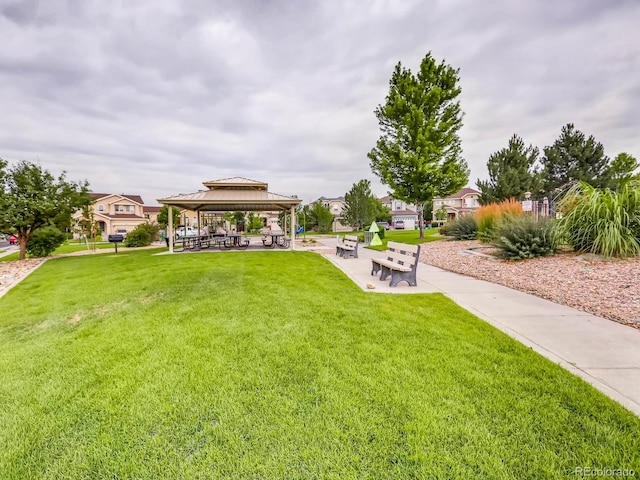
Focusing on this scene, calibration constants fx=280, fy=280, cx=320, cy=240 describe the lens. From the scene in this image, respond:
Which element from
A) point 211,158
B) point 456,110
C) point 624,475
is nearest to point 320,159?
point 211,158

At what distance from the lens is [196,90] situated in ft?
46.2

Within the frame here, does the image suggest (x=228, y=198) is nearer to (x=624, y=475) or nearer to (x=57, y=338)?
(x=57, y=338)

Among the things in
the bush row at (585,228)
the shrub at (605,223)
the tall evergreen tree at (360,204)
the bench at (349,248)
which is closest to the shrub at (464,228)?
the bush row at (585,228)

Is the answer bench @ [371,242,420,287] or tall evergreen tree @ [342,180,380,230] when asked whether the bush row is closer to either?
bench @ [371,242,420,287]

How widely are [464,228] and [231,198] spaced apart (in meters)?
12.3

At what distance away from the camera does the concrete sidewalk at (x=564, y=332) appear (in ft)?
8.59

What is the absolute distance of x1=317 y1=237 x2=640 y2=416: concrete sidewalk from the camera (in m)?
2.62

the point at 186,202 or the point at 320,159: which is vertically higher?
the point at 320,159

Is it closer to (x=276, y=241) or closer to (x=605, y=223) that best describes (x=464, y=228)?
(x=605, y=223)

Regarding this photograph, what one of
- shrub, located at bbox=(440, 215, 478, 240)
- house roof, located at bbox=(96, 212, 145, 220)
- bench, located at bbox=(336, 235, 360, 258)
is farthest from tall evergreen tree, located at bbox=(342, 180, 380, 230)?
house roof, located at bbox=(96, 212, 145, 220)

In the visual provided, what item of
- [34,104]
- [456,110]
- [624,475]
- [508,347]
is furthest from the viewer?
[456,110]

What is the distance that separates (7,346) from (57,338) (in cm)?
54

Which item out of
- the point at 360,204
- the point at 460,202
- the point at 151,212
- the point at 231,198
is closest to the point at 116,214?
the point at 151,212

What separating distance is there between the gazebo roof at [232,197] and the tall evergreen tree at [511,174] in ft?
53.9
